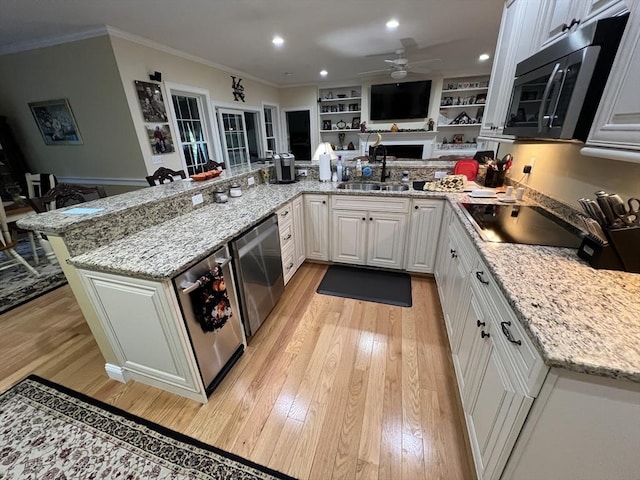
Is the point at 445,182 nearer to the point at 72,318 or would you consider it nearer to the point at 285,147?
the point at 72,318

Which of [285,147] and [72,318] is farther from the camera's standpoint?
[285,147]

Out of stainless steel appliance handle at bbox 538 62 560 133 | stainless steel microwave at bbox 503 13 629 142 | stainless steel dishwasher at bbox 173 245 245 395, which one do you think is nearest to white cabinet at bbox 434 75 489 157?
stainless steel microwave at bbox 503 13 629 142

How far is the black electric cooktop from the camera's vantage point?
4.17 feet

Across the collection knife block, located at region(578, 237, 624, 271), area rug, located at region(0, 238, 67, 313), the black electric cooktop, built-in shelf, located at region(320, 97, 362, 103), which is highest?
built-in shelf, located at region(320, 97, 362, 103)

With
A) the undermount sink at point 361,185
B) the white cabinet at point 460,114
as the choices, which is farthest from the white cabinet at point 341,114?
the undermount sink at point 361,185

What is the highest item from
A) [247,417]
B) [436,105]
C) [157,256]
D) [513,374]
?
[436,105]

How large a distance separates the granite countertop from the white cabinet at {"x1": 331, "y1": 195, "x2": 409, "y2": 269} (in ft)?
2.27

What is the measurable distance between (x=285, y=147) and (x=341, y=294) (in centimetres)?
601

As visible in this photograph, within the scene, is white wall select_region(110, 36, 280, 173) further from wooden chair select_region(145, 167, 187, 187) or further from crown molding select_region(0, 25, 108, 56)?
wooden chair select_region(145, 167, 187, 187)

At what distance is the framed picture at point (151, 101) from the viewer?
3.34 m

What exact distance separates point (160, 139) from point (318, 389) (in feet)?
12.7

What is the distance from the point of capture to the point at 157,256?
4.23ft

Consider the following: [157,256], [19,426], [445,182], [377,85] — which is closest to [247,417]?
[157,256]

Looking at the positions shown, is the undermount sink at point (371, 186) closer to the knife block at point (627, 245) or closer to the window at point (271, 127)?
the knife block at point (627, 245)
